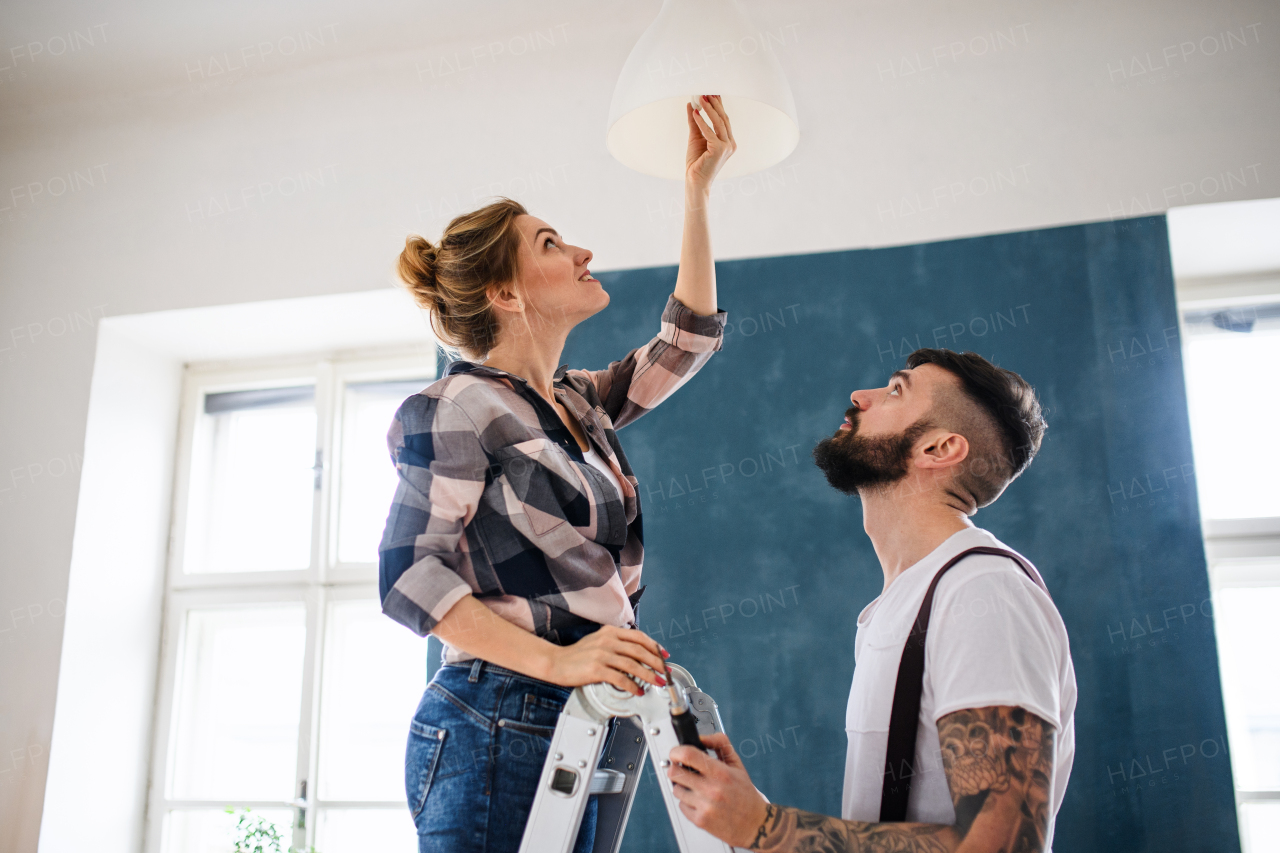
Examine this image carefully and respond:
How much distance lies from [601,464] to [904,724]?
586 millimetres

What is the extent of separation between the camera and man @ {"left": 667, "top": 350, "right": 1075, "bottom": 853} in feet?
3.84

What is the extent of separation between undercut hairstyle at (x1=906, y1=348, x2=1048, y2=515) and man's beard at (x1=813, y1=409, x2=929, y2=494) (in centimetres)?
7

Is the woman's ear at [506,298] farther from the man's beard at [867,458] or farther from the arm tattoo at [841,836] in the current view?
the arm tattoo at [841,836]

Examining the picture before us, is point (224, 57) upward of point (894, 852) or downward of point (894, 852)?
upward

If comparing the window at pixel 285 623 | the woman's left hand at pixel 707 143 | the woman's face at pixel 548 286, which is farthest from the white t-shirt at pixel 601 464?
the window at pixel 285 623

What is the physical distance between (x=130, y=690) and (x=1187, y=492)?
329 centimetres

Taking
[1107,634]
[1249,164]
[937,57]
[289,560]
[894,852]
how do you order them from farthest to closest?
[289,560] → [937,57] → [1249,164] → [1107,634] → [894,852]

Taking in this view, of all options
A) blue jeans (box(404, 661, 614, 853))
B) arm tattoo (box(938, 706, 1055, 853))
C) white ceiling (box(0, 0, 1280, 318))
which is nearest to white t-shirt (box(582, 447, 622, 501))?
blue jeans (box(404, 661, 614, 853))

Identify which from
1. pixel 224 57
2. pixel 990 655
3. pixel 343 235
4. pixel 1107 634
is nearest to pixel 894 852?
pixel 990 655

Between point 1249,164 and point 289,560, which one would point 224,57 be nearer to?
point 289,560

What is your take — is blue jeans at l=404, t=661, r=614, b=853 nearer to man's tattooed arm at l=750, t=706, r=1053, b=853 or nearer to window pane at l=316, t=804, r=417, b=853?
man's tattooed arm at l=750, t=706, r=1053, b=853

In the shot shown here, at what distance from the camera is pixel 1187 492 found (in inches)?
91.9

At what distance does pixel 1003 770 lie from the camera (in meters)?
1.17

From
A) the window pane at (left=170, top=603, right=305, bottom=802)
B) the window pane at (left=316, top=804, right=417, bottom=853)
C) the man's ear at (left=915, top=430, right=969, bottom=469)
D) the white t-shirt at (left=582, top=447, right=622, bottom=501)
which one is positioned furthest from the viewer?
the window pane at (left=170, top=603, right=305, bottom=802)
